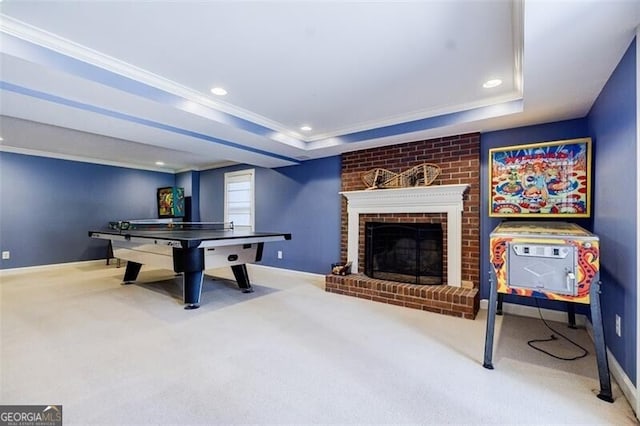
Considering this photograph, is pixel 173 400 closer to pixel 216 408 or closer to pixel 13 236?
pixel 216 408

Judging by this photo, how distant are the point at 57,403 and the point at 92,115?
247 cm

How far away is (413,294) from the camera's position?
139 inches

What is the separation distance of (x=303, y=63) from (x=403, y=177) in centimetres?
225

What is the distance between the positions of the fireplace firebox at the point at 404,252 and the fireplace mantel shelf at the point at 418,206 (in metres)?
0.16

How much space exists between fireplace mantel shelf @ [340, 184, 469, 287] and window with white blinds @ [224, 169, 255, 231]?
7.89ft

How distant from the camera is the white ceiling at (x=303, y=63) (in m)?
1.82

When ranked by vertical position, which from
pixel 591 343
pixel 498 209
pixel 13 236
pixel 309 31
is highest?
pixel 309 31

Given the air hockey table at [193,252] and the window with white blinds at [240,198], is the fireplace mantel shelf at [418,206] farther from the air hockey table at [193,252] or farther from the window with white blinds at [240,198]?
the window with white blinds at [240,198]

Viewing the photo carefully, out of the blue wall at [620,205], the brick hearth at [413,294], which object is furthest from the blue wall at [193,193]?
the blue wall at [620,205]

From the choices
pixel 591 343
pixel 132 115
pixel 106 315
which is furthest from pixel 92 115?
pixel 591 343

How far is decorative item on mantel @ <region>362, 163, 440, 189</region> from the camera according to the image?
3.94 metres

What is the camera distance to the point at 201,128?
140 inches

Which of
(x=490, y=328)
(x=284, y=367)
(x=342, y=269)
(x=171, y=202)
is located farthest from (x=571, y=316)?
(x=171, y=202)

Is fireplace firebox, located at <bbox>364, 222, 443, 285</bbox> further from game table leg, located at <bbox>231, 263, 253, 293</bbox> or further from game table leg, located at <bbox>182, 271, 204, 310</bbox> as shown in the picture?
game table leg, located at <bbox>182, 271, 204, 310</bbox>
